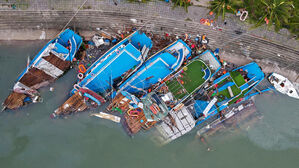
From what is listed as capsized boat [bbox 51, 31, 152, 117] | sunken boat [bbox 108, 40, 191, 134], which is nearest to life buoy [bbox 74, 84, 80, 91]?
capsized boat [bbox 51, 31, 152, 117]

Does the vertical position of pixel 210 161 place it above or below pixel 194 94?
below

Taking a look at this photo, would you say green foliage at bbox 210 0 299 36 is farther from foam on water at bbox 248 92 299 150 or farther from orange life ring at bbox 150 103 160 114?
orange life ring at bbox 150 103 160 114

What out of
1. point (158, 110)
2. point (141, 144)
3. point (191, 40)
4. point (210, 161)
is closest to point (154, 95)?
point (158, 110)

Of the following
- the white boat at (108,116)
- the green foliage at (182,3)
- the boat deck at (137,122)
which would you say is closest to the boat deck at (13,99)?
the white boat at (108,116)

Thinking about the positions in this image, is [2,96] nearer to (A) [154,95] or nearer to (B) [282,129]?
(A) [154,95]

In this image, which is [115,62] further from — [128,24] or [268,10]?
[268,10]
